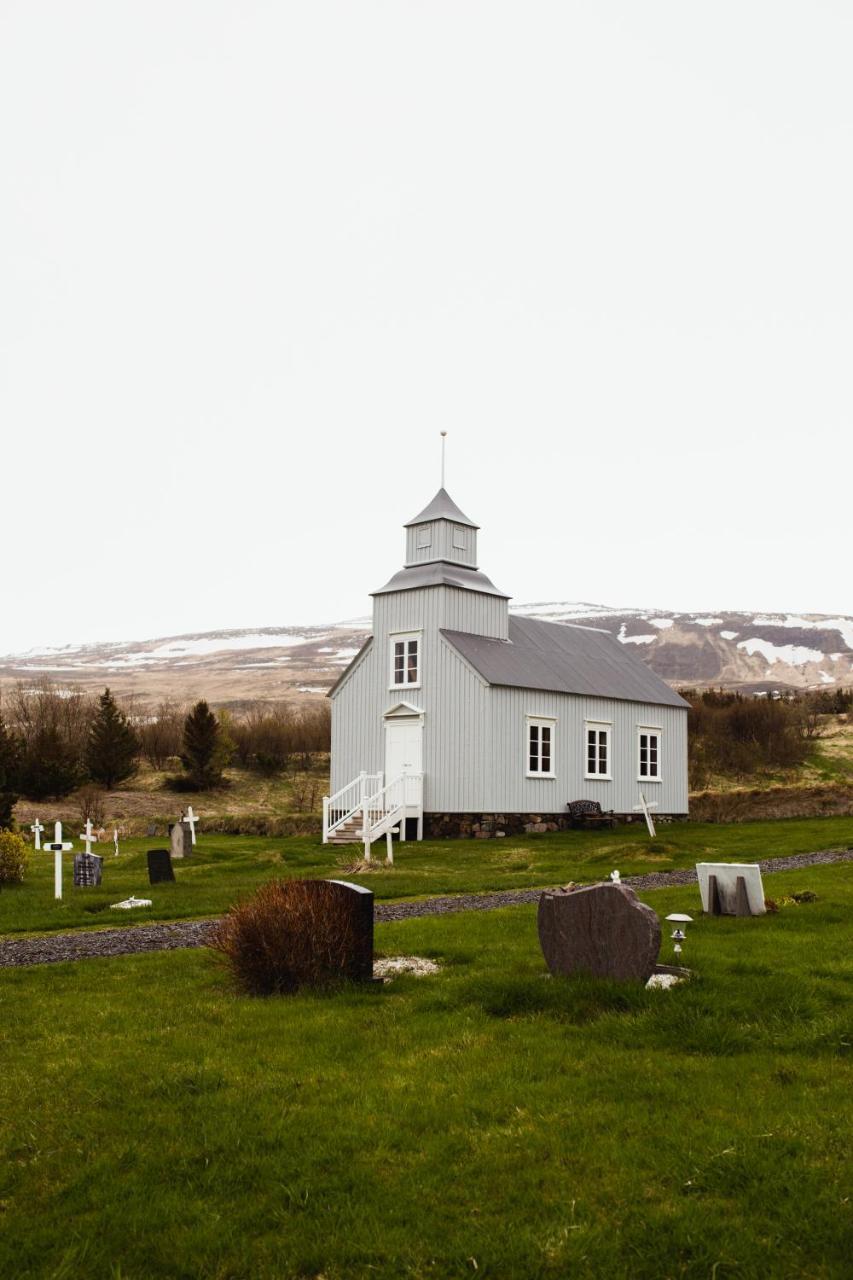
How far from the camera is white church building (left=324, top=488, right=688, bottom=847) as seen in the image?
107 feet

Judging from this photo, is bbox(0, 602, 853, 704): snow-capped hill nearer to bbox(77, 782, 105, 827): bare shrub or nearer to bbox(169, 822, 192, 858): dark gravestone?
bbox(77, 782, 105, 827): bare shrub

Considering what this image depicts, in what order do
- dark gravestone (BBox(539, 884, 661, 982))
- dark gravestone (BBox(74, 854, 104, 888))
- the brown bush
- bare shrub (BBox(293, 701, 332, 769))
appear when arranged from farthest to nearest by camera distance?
bare shrub (BBox(293, 701, 332, 769))
dark gravestone (BBox(74, 854, 104, 888))
the brown bush
dark gravestone (BBox(539, 884, 661, 982))

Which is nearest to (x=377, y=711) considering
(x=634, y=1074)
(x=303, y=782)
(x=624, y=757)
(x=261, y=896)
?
(x=624, y=757)

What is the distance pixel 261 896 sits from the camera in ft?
33.9

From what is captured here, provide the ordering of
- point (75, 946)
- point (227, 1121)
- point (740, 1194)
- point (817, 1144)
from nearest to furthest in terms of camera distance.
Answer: point (740, 1194) < point (817, 1144) < point (227, 1121) < point (75, 946)

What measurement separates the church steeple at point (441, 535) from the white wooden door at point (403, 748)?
497 cm

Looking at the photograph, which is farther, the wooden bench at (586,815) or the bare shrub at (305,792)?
the bare shrub at (305,792)

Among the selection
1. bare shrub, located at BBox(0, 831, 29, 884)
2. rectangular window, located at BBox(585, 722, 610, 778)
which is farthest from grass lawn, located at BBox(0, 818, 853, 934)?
rectangular window, located at BBox(585, 722, 610, 778)

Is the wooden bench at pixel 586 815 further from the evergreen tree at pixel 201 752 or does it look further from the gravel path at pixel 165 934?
the evergreen tree at pixel 201 752

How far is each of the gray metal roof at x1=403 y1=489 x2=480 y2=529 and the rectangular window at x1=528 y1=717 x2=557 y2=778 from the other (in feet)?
21.1

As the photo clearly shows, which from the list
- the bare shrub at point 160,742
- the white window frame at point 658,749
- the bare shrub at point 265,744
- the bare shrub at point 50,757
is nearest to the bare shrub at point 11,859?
the bare shrub at point 50,757

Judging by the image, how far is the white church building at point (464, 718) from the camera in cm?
3256

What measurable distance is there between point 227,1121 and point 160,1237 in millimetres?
1299

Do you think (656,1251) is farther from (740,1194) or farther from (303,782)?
(303,782)
